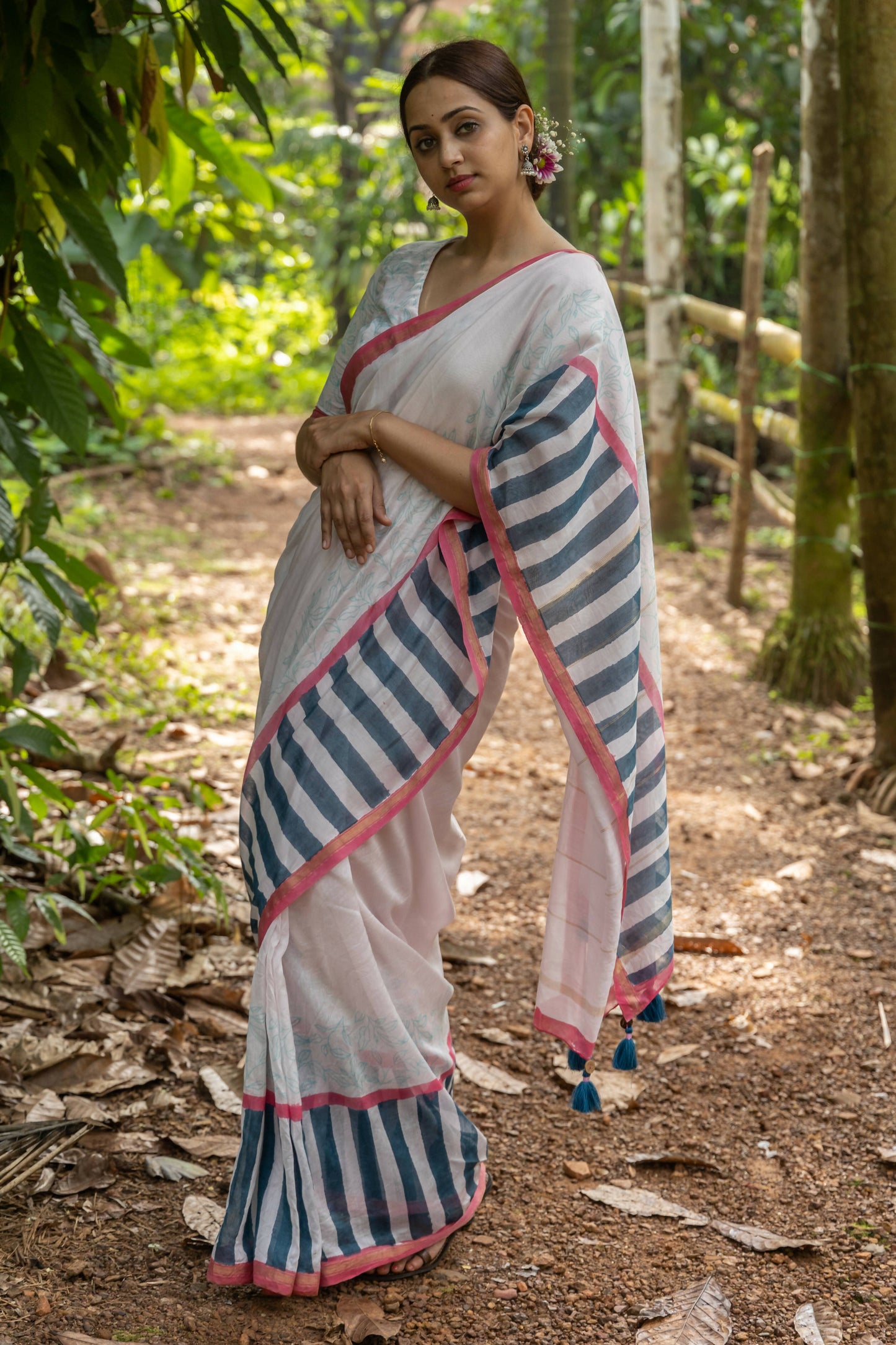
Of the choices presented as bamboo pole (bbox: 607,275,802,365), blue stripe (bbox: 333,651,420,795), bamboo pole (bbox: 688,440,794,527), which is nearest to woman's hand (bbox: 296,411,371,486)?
blue stripe (bbox: 333,651,420,795)

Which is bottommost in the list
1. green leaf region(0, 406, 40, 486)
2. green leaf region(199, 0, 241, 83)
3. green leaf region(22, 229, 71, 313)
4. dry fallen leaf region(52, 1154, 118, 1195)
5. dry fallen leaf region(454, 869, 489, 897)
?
dry fallen leaf region(454, 869, 489, 897)

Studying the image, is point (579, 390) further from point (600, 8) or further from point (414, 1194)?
point (600, 8)

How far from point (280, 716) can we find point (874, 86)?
2.62 metres

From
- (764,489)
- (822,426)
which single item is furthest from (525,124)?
(764,489)

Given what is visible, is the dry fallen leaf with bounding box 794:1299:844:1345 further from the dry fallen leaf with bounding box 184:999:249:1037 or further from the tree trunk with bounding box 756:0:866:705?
the tree trunk with bounding box 756:0:866:705

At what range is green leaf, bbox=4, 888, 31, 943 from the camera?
6.68ft

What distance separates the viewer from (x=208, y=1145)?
210cm

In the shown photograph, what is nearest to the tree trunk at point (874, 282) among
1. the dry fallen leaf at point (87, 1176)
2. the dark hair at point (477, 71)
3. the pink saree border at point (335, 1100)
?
the dark hair at point (477, 71)

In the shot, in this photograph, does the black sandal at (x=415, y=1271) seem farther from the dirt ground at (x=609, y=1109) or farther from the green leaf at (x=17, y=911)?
the green leaf at (x=17, y=911)

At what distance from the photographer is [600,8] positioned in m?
8.18

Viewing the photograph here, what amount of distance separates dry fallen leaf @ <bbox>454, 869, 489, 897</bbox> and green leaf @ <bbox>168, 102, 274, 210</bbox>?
70.0 inches

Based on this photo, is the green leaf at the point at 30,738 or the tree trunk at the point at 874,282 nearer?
the green leaf at the point at 30,738

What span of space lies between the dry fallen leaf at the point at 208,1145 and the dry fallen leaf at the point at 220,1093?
7cm

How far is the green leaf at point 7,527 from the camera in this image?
1935 mm
